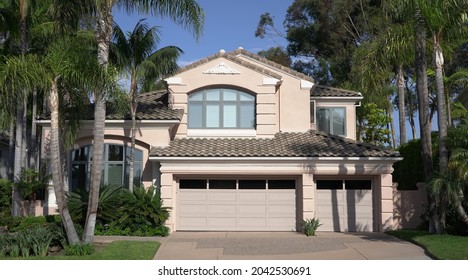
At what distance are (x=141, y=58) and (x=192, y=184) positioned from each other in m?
5.24

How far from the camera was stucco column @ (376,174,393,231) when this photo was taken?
2095 cm

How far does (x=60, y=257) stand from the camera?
47.8 feet

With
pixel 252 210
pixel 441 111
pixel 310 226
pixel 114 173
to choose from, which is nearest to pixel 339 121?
pixel 252 210

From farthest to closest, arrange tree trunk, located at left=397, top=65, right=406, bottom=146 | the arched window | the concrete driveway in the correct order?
tree trunk, located at left=397, top=65, right=406, bottom=146, the arched window, the concrete driveway

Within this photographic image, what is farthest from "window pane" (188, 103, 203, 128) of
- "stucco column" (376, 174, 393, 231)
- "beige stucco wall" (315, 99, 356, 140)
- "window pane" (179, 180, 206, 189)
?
"stucco column" (376, 174, 393, 231)

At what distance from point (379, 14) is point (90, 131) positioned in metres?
24.0

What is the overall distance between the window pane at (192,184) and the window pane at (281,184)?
8.61 feet

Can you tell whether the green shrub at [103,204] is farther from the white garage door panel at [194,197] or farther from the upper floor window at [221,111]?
the upper floor window at [221,111]

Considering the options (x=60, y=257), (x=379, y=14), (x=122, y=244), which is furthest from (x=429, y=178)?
(x=379, y=14)

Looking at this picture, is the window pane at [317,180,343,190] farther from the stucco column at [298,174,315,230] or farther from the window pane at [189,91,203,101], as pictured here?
the window pane at [189,91,203,101]

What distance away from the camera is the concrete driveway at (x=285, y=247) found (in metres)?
15.2

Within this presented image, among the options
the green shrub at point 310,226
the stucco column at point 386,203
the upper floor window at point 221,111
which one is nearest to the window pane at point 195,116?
the upper floor window at point 221,111

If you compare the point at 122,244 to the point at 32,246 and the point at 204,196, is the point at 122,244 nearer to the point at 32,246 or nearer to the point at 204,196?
the point at 32,246

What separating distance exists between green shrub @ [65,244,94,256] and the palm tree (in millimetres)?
6046
